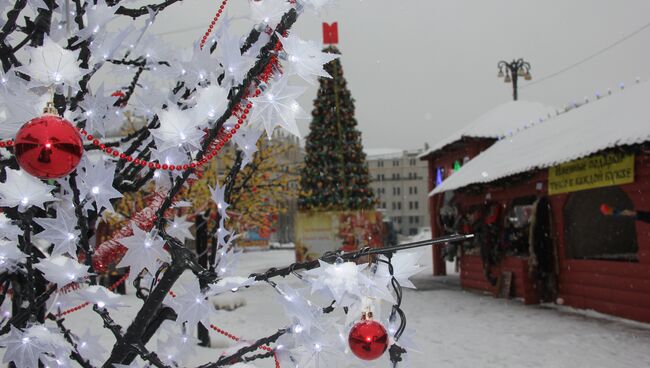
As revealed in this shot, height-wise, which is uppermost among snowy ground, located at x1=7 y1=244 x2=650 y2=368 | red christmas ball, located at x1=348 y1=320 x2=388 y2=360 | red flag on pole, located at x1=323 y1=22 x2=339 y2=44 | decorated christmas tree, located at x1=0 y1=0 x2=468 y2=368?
red flag on pole, located at x1=323 y1=22 x2=339 y2=44

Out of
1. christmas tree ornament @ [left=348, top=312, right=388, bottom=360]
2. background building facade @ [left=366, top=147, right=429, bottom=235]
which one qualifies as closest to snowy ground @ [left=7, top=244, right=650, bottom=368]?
christmas tree ornament @ [left=348, top=312, right=388, bottom=360]

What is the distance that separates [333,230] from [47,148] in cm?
2005

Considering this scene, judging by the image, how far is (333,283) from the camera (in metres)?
1.89

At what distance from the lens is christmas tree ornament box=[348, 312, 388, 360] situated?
199 centimetres

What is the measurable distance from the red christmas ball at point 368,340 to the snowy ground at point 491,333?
182 inches

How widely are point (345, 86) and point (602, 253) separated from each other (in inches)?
521

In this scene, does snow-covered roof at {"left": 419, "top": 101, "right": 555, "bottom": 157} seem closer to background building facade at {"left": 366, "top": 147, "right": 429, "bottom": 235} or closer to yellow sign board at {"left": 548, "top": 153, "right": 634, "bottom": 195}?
yellow sign board at {"left": 548, "top": 153, "right": 634, "bottom": 195}

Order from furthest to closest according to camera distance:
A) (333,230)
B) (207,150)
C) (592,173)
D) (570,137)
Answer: (333,230)
(570,137)
(592,173)
(207,150)

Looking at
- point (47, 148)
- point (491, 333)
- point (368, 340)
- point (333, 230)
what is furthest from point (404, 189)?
point (47, 148)

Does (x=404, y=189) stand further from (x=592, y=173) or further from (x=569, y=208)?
(x=592, y=173)

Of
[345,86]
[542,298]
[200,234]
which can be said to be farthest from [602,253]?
[345,86]

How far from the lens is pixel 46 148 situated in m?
1.57

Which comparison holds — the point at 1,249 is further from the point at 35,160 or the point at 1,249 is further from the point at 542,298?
the point at 542,298

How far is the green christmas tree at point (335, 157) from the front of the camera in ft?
73.0
